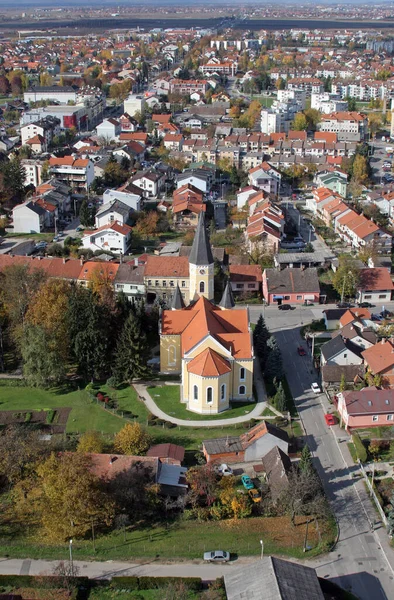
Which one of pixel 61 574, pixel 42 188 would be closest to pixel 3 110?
pixel 42 188

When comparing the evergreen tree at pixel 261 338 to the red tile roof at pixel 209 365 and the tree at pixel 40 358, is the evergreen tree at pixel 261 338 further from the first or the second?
the tree at pixel 40 358

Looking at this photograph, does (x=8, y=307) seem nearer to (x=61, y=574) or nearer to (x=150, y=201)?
(x=61, y=574)

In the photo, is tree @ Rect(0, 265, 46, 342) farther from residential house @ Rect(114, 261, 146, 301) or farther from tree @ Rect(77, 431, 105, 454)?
tree @ Rect(77, 431, 105, 454)

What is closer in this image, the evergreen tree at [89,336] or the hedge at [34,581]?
the hedge at [34,581]

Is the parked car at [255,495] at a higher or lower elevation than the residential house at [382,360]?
lower

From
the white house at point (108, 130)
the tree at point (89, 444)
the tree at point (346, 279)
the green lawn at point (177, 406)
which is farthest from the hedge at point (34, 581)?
the white house at point (108, 130)

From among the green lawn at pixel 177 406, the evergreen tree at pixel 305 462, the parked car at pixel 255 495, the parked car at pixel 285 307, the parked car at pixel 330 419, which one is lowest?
the parked car at pixel 285 307

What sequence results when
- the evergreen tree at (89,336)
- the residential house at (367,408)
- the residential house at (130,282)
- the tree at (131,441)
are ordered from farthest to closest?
1. the residential house at (130,282)
2. the evergreen tree at (89,336)
3. the residential house at (367,408)
4. the tree at (131,441)
